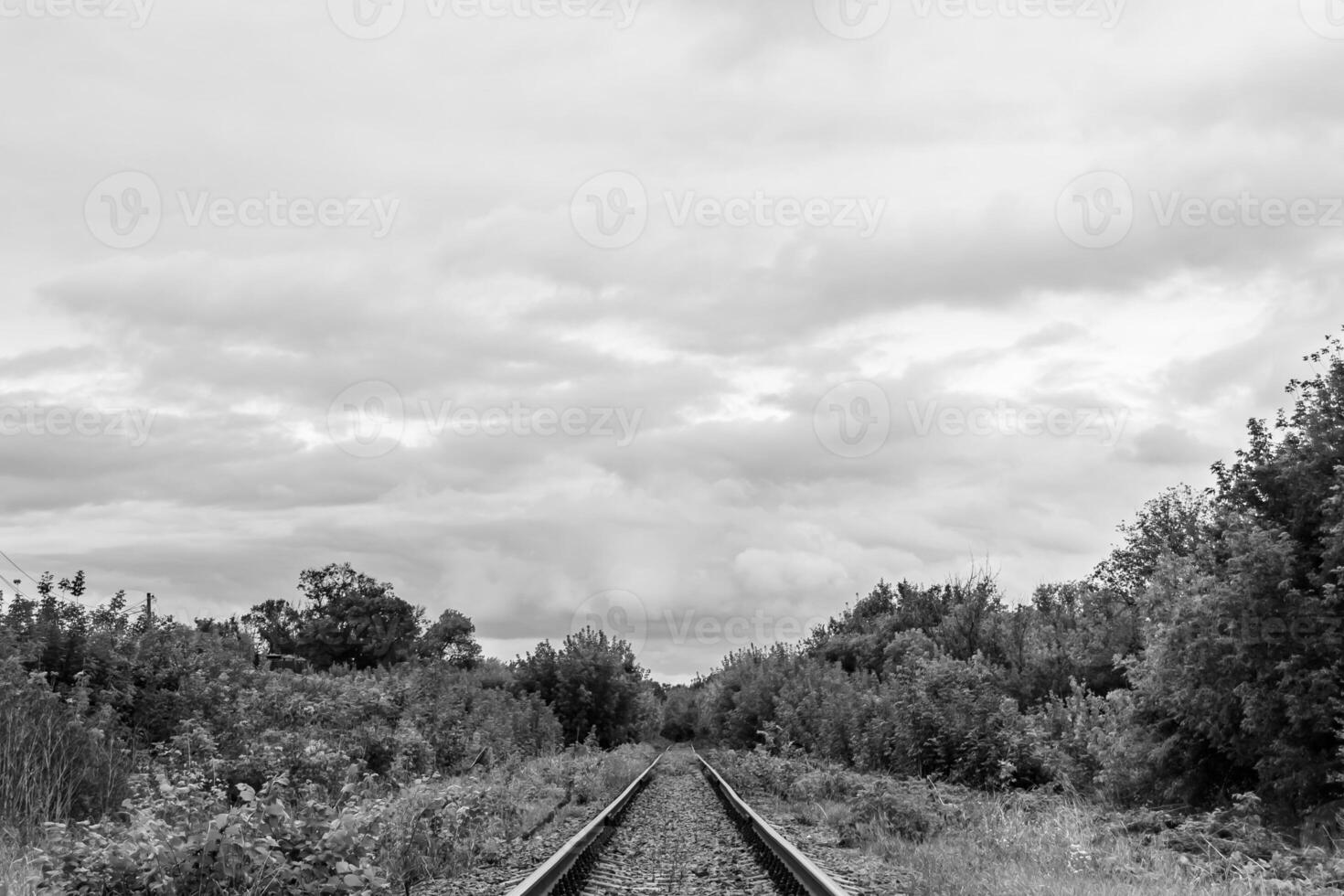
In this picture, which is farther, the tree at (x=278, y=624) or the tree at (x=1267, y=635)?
the tree at (x=278, y=624)

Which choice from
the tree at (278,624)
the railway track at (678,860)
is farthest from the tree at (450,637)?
the railway track at (678,860)

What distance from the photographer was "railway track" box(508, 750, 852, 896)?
9664 millimetres

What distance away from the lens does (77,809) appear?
1138 cm

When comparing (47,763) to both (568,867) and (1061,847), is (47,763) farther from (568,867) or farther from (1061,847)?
(1061,847)

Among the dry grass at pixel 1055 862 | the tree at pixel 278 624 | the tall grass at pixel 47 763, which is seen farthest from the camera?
the tree at pixel 278 624

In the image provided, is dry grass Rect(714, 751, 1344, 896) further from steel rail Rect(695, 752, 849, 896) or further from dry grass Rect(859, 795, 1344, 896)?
steel rail Rect(695, 752, 849, 896)

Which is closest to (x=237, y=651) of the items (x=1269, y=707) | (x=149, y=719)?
(x=149, y=719)

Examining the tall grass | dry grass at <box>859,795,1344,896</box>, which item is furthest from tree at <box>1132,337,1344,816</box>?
the tall grass

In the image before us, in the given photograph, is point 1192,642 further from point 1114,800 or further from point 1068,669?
point 1068,669

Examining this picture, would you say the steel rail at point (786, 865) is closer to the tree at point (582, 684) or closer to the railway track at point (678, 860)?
the railway track at point (678, 860)

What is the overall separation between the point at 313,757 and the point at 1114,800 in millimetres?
13541

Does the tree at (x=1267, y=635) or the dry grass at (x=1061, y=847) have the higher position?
the tree at (x=1267, y=635)

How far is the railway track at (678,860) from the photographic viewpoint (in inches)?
380

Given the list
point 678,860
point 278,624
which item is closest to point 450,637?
point 278,624
